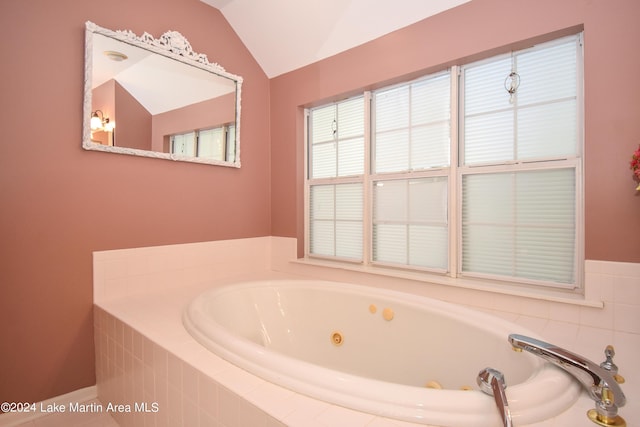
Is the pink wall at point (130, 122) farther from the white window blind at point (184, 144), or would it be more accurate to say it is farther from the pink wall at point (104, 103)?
the white window blind at point (184, 144)

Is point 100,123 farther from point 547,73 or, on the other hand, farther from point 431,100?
point 547,73

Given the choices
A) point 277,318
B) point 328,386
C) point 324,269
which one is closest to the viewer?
point 328,386

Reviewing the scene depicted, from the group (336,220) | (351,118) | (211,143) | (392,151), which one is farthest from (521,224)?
(211,143)

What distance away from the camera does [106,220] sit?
1882mm

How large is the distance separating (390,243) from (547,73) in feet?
4.47

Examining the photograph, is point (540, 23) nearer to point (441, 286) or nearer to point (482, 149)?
point (482, 149)

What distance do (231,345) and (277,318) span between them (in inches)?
37.1

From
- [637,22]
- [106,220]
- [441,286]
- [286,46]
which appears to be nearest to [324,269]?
[441,286]

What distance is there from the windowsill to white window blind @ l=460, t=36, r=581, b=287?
0.07m

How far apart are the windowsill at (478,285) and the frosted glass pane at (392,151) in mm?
740

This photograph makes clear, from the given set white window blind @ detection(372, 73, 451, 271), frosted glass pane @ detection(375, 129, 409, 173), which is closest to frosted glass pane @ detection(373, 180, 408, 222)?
white window blind @ detection(372, 73, 451, 271)

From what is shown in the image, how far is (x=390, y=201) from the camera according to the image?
91.4 inches

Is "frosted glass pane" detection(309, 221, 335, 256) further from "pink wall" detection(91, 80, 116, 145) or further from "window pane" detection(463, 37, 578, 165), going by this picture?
"pink wall" detection(91, 80, 116, 145)

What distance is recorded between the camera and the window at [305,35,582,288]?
1.68 metres
